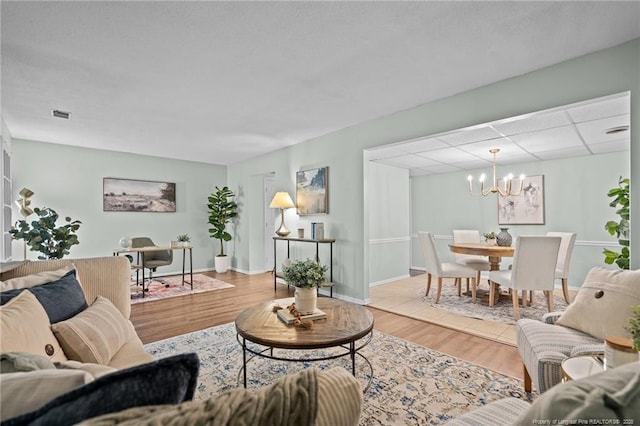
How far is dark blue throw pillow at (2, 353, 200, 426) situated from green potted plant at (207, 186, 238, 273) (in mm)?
6349

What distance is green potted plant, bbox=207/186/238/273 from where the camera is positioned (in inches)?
263

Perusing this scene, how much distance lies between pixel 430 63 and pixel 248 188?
4890 millimetres

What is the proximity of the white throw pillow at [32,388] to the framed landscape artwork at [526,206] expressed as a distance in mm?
6503

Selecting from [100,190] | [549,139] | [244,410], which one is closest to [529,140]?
[549,139]

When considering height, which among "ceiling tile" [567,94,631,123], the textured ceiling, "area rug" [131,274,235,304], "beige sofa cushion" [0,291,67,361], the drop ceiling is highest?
the textured ceiling

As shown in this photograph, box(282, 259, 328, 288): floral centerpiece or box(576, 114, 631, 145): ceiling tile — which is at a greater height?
box(576, 114, 631, 145): ceiling tile

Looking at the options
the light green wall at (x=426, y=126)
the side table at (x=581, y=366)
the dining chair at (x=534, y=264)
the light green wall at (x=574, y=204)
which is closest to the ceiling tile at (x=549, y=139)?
the light green wall at (x=574, y=204)

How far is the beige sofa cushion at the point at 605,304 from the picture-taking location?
1.72 metres

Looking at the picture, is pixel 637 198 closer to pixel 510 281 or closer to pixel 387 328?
pixel 510 281

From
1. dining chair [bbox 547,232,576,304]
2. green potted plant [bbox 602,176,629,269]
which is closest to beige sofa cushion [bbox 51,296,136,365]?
green potted plant [bbox 602,176,629,269]

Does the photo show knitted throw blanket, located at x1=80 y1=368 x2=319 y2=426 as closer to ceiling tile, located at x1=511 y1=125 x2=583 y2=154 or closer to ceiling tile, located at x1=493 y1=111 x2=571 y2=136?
ceiling tile, located at x1=493 y1=111 x2=571 y2=136

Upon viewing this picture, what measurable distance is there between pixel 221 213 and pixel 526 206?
6.07m

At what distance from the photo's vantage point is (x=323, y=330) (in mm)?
1938

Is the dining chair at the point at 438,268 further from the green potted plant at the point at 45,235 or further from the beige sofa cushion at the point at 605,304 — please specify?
the green potted plant at the point at 45,235
